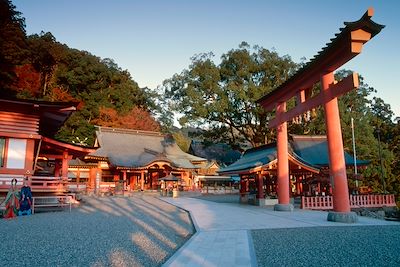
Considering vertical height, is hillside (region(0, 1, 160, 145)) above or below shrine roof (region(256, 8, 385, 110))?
above

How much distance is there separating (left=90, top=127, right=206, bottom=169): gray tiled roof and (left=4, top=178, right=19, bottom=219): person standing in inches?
701

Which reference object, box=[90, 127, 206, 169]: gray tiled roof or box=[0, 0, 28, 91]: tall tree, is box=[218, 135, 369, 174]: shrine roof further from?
box=[0, 0, 28, 91]: tall tree

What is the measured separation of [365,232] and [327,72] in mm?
5242

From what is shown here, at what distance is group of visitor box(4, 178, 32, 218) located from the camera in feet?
36.9

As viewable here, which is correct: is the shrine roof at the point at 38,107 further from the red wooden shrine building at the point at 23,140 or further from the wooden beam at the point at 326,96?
the wooden beam at the point at 326,96

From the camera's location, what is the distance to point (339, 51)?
28.8 feet

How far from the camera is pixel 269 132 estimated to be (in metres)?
36.8

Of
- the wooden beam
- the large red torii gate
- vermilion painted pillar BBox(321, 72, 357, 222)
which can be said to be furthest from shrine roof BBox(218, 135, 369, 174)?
vermilion painted pillar BBox(321, 72, 357, 222)

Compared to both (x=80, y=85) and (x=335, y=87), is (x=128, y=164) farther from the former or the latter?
(x=335, y=87)

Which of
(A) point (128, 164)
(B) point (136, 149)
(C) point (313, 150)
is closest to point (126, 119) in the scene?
(B) point (136, 149)

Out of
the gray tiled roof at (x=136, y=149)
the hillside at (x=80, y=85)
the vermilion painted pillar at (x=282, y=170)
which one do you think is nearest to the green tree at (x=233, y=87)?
the gray tiled roof at (x=136, y=149)

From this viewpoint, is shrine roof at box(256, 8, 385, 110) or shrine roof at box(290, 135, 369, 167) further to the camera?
shrine roof at box(290, 135, 369, 167)

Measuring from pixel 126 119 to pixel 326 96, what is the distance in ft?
127

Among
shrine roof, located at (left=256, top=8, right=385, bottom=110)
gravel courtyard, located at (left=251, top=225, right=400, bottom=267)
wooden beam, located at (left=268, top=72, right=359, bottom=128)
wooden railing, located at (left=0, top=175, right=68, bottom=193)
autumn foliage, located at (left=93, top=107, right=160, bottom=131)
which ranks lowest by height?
gravel courtyard, located at (left=251, top=225, right=400, bottom=267)
